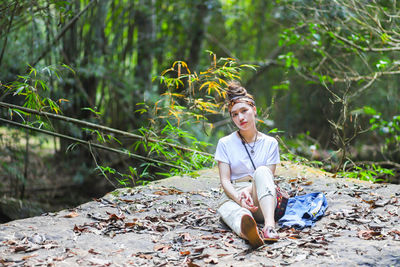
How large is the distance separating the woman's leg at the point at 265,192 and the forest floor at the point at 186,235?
173 mm

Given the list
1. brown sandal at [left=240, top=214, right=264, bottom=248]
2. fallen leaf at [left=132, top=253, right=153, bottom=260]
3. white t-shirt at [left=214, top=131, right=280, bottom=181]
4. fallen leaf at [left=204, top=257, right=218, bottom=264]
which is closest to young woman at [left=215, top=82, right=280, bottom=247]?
white t-shirt at [left=214, top=131, right=280, bottom=181]

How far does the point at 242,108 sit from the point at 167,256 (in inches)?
49.8

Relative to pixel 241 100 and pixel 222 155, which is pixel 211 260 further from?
pixel 241 100

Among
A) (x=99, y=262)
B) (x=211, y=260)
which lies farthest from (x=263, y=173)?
Result: (x=99, y=262)

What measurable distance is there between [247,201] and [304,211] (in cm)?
55

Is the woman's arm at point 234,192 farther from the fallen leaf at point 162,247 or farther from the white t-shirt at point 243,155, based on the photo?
the fallen leaf at point 162,247

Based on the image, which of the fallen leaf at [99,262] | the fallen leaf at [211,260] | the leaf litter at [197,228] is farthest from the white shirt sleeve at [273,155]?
the fallen leaf at [99,262]

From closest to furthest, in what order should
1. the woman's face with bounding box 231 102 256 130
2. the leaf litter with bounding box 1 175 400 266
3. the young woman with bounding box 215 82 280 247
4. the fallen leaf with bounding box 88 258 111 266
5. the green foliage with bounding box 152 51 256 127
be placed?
the fallen leaf with bounding box 88 258 111 266, the leaf litter with bounding box 1 175 400 266, the young woman with bounding box 215 82 280 247, the woman's face with bounding box 231 102 256 130, the green foliage with bounding box 152 51 256 127

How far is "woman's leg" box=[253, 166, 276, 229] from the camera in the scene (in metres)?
2.88

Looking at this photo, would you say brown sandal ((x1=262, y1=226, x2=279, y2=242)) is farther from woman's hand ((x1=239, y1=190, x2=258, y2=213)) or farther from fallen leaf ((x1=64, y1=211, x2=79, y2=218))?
fallen leaf ((x1=64, y1=211, x2=79, y2=218))

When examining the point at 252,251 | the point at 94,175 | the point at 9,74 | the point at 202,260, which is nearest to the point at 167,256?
the point at 202,260

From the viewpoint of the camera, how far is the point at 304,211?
3.19m

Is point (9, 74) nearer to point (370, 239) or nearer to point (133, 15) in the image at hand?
point (133, 15)

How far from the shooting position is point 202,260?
8.24ft
